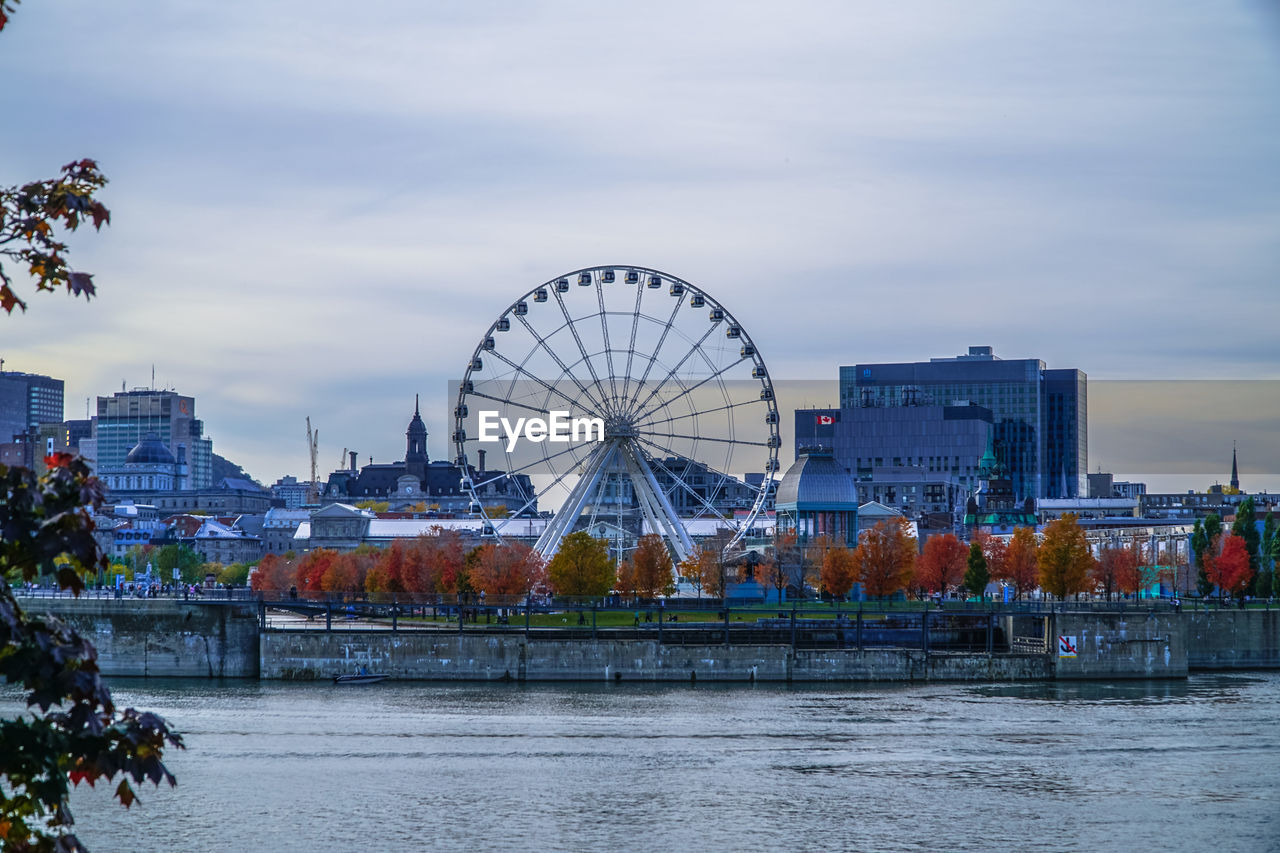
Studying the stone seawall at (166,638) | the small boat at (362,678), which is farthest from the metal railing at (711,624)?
the small boat at (362,678)

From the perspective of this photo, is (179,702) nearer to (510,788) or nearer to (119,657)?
(119,657)

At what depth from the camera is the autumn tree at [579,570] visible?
97688mm

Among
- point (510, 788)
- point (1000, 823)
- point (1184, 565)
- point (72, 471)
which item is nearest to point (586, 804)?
point (510, 788)

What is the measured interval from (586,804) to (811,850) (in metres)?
7.19

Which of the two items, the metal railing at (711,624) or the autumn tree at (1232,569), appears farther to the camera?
the autumn tree at (1232,569)

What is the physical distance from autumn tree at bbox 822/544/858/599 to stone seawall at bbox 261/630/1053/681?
32.9m

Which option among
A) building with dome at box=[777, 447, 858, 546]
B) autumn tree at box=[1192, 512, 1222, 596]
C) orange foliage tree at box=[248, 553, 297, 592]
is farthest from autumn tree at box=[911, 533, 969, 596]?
orange foliage tree at box=[248, 553, 297, 592]

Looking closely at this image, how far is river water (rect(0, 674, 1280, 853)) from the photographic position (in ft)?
122

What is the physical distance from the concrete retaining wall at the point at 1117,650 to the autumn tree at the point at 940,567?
135 feet

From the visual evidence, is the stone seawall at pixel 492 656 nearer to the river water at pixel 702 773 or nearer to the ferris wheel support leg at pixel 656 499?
the river water at pixel 702 773

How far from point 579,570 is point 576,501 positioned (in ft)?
13.9

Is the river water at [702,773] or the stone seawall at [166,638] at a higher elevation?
the stone seawall at [166,638]

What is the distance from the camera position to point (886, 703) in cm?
6388

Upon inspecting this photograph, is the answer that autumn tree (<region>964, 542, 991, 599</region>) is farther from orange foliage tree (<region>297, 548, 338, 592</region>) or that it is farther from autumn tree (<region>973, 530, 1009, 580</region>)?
orange foliage tree (<region>297, 548, 338, 592</region>)
